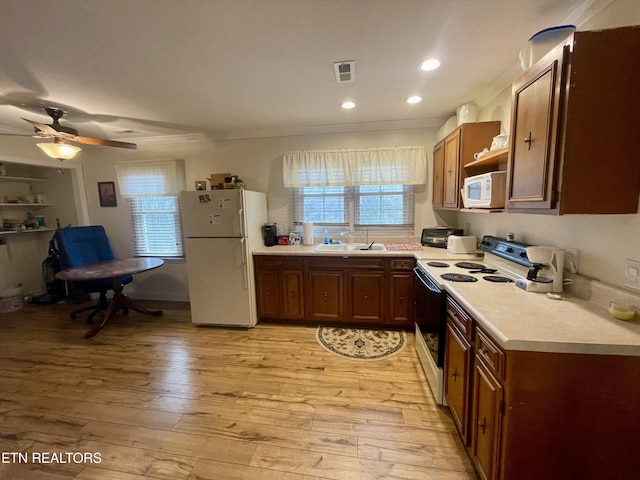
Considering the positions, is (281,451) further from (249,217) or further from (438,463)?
(249,217)

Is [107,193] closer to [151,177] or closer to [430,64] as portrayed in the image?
[151,177]

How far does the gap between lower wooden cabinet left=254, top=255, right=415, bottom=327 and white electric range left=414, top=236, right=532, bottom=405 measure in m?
0.47

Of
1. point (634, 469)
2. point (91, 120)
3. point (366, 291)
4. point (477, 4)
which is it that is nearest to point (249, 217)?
point (366, 291)

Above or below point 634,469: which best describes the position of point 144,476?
below

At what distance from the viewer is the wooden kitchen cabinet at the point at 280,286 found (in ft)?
10.3

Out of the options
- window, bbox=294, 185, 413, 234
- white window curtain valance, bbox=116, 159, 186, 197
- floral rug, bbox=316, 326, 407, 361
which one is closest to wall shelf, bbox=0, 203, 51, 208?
white window curtain valance, bbox=116, 159, 186, 197

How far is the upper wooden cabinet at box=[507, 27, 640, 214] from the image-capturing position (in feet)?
3.63

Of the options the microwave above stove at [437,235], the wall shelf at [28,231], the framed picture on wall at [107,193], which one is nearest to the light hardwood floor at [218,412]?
the microwave above stove at [437,235]


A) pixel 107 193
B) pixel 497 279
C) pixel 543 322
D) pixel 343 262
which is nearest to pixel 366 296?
pixel 343 262

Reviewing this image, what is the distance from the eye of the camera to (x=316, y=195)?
366 centimetres

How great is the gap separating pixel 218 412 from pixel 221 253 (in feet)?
5.45

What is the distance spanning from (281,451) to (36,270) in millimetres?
5433

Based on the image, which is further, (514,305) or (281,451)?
(281,451)

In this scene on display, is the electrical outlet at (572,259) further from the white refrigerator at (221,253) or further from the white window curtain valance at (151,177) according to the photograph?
the white window curtain valance at (151,177)
